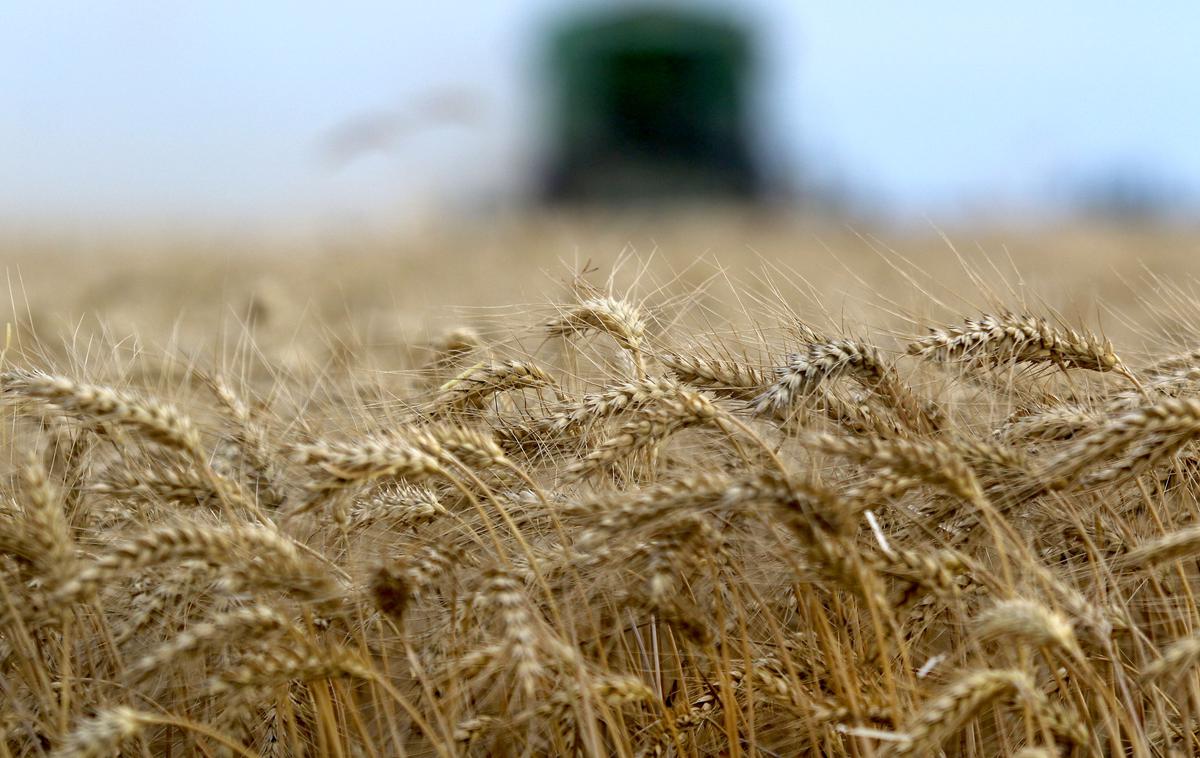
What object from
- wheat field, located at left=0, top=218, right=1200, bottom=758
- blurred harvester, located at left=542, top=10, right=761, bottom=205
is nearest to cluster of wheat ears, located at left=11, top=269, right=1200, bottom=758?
wheat field, located at left=0, top=218, right=1200, bottom=758

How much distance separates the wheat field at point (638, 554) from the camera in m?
1.50

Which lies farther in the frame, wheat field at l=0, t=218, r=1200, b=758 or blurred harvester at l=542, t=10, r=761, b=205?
blurred harvester at l=542, t=10, r=761, b=205

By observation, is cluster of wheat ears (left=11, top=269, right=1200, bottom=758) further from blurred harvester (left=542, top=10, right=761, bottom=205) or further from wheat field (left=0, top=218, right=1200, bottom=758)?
blurred harvester (left=542, top=10, right=761, bottom=205)

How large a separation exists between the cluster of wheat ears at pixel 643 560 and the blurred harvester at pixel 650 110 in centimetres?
2770

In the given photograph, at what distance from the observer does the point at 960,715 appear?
132 centimetres

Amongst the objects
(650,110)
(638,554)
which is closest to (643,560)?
(638,554)

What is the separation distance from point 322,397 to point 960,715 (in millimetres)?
1788

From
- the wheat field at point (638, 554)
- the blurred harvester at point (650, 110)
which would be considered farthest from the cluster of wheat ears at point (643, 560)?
the blurred harvester at point (650, 110)

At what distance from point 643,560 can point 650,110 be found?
3019cm

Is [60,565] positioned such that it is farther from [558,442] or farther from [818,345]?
[818,345]

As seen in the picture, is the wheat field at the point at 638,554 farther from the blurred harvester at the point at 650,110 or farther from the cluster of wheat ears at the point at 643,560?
the blurred harvester at the point at 650,110

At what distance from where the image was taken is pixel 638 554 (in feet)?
5.44

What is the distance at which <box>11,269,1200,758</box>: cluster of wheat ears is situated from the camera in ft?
4.92

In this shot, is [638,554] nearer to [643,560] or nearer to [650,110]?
[643,560]
